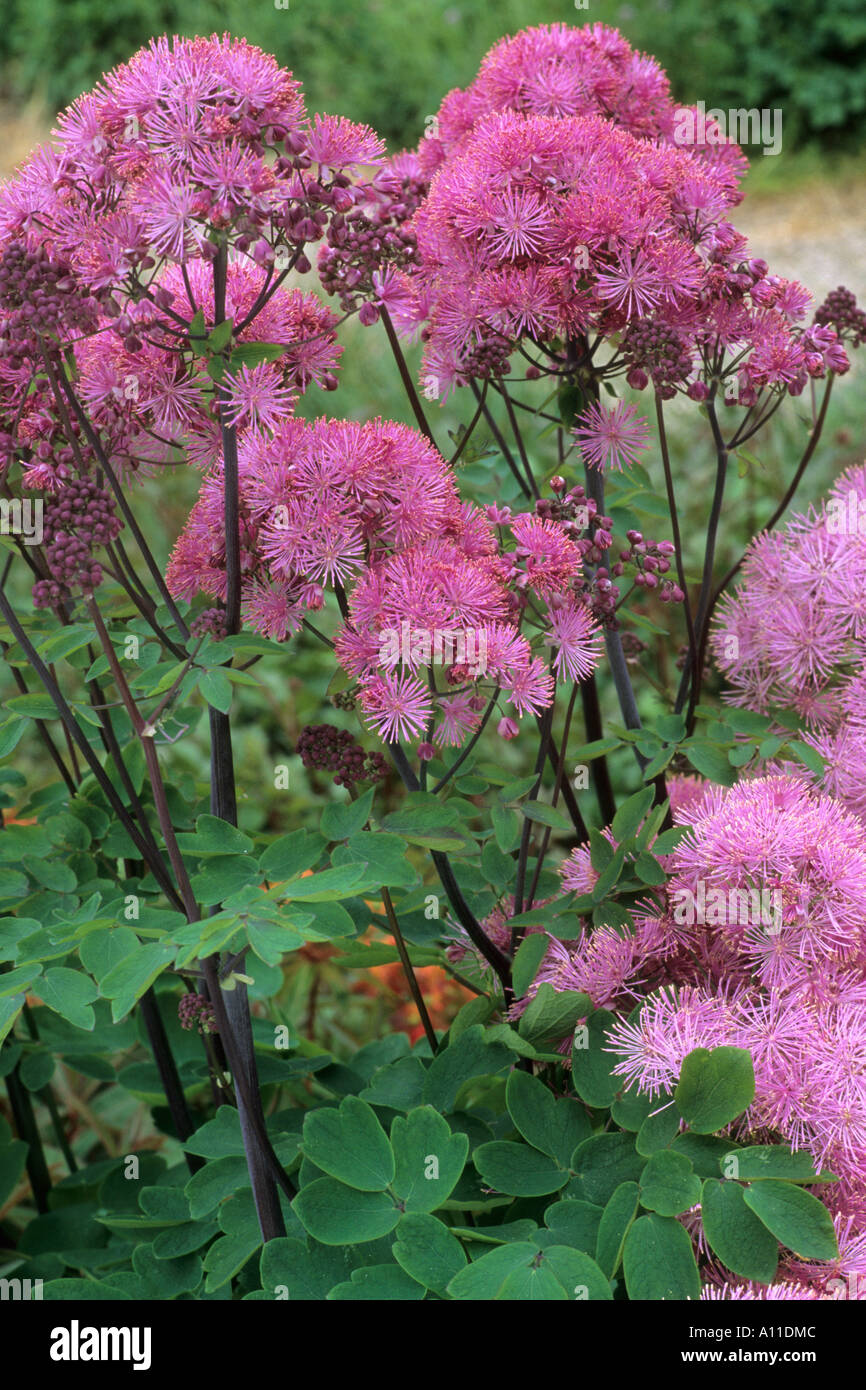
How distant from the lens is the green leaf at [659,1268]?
3.15 ft

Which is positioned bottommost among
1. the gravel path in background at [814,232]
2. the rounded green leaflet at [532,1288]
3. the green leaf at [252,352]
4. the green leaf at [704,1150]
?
the rounded green leaflet at [532,1288]

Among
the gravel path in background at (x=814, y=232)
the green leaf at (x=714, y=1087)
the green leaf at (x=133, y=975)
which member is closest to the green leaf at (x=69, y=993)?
the green leaf at (x=133, y=975)

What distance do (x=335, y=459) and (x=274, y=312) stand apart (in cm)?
19

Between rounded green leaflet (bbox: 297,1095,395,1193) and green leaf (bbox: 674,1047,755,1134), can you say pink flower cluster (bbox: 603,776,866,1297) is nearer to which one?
green leaf (bbox: 674,1047,755,1134)

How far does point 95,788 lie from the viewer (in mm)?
1472

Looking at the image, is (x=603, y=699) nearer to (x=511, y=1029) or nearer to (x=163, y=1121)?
(x=163, y=1121)

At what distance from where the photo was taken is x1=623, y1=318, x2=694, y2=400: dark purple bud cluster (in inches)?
47.4

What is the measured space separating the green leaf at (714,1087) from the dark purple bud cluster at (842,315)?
32.8 inches

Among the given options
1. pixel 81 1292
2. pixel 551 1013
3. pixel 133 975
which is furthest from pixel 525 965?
pixel 81 1292

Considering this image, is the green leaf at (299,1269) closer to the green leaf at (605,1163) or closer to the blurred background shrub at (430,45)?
the green leaf at (605,1163)

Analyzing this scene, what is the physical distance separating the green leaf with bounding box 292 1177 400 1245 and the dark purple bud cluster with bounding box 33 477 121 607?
53cm

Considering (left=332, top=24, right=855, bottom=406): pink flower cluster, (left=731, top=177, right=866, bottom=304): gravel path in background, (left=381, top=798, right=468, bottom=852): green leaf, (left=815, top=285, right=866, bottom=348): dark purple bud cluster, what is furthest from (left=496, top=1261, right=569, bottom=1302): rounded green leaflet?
(left=731, top=177, right=866, bottom=304): gravel path in background
